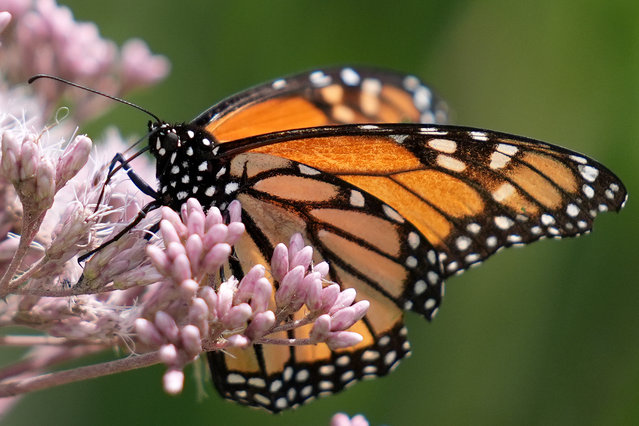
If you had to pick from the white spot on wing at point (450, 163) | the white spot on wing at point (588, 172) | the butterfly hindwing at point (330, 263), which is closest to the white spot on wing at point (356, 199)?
the butterfly hindwing at point (330, 263)

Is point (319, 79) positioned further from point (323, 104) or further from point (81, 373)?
point (81, 373)

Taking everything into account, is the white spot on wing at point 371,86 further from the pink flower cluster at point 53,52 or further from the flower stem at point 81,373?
the flower stem at point 81,373

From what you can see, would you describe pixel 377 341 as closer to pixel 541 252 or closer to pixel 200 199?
pixel 200 199

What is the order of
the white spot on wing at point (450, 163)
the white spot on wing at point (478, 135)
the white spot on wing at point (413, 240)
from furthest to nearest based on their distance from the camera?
1. the white spot on wing at point (413, 240)
2. the white spot on wing at point (450, 163)
3. the white spot on wing at point (478, 135)

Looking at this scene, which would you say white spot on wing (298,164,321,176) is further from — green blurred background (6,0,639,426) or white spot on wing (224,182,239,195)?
green blurred background (6,0,639,426)

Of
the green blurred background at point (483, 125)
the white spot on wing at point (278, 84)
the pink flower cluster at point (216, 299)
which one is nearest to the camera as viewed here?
the pink flower cluster at point (216, 299)

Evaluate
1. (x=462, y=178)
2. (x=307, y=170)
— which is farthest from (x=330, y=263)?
(x=462, y=178)

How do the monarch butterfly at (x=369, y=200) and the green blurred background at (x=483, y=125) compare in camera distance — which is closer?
the monarch butterfly at (x=369, y=200)
